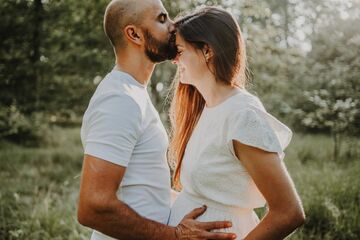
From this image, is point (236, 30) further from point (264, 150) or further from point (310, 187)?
point (310, 187)

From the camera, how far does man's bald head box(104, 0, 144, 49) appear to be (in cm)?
250

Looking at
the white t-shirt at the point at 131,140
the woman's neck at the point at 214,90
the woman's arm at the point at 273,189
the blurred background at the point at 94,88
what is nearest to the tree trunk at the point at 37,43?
the blurred background at the point at 94,88

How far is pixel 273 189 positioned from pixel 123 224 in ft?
2.16

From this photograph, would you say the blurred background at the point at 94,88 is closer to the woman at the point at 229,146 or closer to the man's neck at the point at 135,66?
the woman at the point at 229,146

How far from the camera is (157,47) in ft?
8.32

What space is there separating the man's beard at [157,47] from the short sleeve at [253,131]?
23.5 inches

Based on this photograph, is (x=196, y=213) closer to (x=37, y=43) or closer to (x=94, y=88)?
(x=37, y=43)

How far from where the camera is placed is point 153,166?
231cm

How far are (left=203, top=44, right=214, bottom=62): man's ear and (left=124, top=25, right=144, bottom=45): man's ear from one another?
14.2 inches

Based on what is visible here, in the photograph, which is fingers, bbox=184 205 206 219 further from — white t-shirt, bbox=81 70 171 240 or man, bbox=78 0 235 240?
white t-shirt, bbox=81 70 171 240

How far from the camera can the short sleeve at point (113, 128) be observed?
2.06 metres

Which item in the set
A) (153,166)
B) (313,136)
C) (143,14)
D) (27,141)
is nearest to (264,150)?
(153,166)

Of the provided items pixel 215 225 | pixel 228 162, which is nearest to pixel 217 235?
pixel 215 225

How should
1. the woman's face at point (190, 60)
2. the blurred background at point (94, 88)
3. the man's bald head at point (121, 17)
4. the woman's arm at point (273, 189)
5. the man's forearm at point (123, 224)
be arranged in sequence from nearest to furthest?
the woman's arm at point (273, 189), the man's forearm at point (123, 224), the woman's face at point (190, 60), the man's bald head at point (121, 17), the blurred background at point (94, 88)
